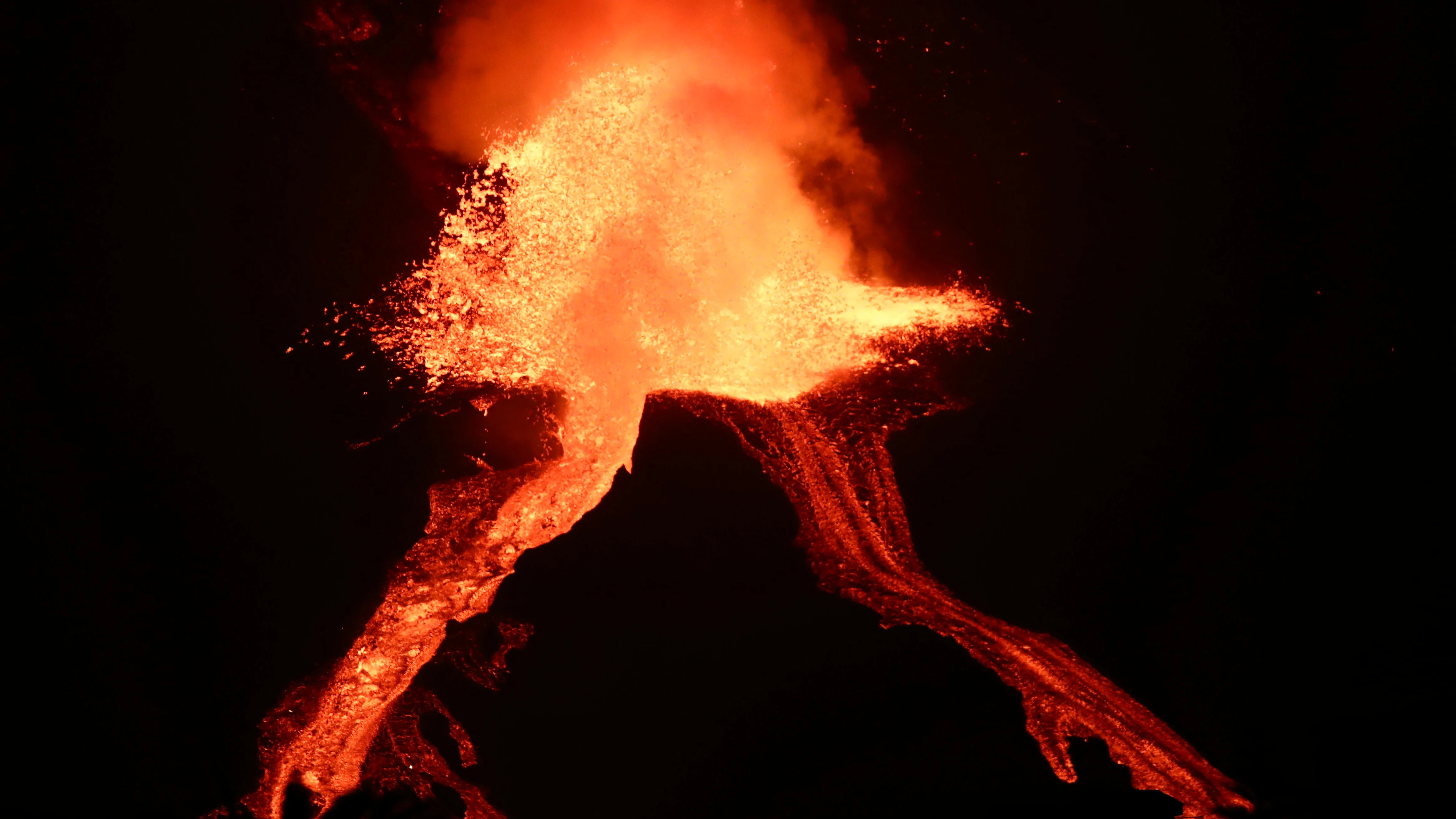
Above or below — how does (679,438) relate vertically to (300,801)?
above

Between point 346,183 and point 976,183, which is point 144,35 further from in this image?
point 976,183

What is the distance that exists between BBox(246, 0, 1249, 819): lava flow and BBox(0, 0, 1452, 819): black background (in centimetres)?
7

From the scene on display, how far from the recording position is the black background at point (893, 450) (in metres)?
1.58

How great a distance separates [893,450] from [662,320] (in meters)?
0.63

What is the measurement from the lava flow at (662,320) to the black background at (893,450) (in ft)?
0.22

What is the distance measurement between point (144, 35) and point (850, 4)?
1672 millimetres

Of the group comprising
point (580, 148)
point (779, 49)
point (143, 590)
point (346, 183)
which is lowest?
point (143, 590)

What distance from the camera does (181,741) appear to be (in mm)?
1624

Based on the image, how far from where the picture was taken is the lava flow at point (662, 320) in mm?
1516

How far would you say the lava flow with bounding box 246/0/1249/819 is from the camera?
152cm

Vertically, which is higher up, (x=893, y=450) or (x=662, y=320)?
(x=662, y=320)

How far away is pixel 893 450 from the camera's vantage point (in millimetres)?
1592

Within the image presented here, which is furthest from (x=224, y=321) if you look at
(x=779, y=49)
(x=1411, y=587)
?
(x=1411, y=587)

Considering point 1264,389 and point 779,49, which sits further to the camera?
point 1264,389
